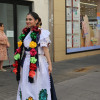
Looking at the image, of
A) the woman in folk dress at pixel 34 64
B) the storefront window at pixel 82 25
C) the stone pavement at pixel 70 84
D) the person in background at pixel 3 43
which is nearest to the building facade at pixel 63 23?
the storefront window at pixel 82 25

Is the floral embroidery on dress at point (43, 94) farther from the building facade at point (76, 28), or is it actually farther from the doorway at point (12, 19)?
the building facade at point (76, 28)

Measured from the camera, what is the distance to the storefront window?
41.9ft

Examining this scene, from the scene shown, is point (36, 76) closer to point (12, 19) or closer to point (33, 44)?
point (33, 44)

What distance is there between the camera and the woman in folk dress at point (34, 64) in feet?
13.2

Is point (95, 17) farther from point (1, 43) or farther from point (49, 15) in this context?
point (1, 43)

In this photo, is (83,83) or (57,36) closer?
(83,83)

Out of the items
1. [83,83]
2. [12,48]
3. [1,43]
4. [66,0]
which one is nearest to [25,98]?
[83,83]

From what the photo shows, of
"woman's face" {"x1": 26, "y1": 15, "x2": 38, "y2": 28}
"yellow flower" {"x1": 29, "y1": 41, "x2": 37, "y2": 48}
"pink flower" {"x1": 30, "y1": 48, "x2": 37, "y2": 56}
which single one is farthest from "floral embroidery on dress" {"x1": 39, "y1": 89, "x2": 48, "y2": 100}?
"woman's face" {"x1": 26, "y1": 15, "x2": 38, "y2": 28}

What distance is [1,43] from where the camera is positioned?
8391mm

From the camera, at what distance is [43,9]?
11258mm

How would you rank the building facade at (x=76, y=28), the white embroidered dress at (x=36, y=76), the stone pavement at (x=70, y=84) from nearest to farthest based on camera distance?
the white embroidered dress at (x=36, y=76) < the stone pavement at (x=70, y=84) < the building facade at (x=76, y=28)

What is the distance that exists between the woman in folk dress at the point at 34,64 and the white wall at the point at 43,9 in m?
6.86

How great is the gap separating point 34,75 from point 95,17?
11590mm

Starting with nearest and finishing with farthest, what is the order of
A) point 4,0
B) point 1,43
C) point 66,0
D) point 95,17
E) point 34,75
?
1. point 34,75
2. point 1,43
3. point 4,0
4. point 66,0
5. point 95,17
